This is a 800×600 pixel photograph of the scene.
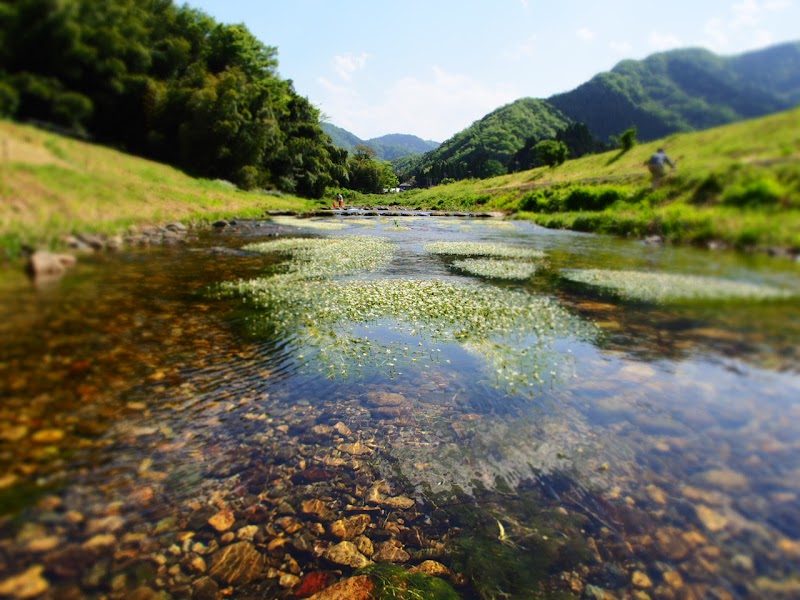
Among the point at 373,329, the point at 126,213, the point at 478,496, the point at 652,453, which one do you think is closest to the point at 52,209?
the point at 126,213

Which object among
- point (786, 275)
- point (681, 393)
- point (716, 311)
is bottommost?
point (681, 393)

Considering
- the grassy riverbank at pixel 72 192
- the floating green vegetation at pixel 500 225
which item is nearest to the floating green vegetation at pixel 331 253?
the grassy riverbank at pixel 72 192

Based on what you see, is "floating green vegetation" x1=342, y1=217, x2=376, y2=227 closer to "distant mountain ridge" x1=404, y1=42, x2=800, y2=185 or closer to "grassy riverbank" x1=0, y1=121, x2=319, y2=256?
"grassy riverbank" x1=0, y1=121, x2=319, y2=256

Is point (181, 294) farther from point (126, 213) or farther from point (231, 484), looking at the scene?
point (126, 213)

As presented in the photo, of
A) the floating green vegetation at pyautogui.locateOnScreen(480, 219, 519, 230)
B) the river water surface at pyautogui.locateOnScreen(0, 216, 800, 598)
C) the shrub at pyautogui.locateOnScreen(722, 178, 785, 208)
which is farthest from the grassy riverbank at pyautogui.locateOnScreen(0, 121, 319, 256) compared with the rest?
the floating green vegetation at pyautogui.locateOnScreen(480, 219, 519, 230)

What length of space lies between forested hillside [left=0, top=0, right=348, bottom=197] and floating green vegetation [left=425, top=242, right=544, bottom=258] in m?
22.7

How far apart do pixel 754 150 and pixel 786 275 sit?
252 centimetres

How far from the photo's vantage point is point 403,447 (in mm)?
6715

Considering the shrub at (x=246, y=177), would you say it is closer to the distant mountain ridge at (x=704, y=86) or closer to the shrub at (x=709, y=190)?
the distant mountain ridge at (x=704, y=86)

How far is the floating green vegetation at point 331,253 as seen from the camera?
20.9m

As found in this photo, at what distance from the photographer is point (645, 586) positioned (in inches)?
167

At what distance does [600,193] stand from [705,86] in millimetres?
36192

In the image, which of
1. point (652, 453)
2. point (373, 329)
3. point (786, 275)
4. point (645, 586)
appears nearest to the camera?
point (645, 586)

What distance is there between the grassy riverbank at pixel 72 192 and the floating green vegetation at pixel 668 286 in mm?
24674
